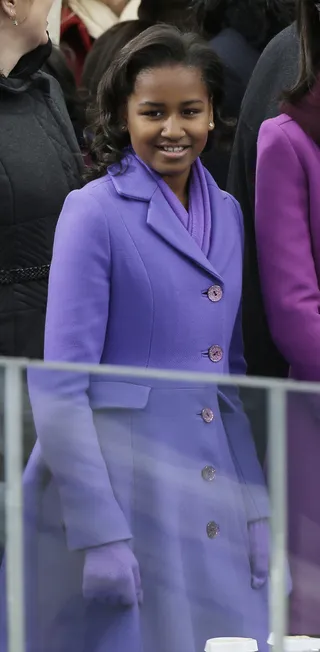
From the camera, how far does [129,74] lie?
358cm

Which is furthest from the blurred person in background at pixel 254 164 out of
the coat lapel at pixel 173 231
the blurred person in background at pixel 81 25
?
the blurred person in background at pixel 81 25

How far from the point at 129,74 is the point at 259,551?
3.85 feet

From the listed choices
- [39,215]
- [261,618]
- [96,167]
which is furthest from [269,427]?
[39,215]

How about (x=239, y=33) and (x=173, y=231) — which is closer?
(x=173, y=231)

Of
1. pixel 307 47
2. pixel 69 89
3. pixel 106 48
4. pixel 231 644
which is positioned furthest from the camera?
pixel 106 48

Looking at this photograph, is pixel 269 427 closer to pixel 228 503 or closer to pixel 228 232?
pixel 228 503

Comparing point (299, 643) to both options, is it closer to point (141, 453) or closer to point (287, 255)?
point (141, 453)

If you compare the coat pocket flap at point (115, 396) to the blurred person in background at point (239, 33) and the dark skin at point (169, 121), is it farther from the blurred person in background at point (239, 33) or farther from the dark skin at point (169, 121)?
the blurred person in background at point (239, 33)

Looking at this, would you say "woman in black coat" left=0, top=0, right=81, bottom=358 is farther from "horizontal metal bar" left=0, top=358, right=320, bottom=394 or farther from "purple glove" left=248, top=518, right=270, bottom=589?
"purple glove" left=248, top=518, right=270, bottom=589

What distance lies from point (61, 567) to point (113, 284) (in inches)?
25.7

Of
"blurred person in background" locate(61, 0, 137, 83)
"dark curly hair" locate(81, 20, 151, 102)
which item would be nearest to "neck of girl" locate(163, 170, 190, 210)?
"dark curly hair" locate(81, 20, 151, 102)

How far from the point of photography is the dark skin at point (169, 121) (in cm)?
351

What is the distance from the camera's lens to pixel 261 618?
111 inches

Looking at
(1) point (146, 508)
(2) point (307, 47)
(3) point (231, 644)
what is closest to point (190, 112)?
(2) point (307, 47)
